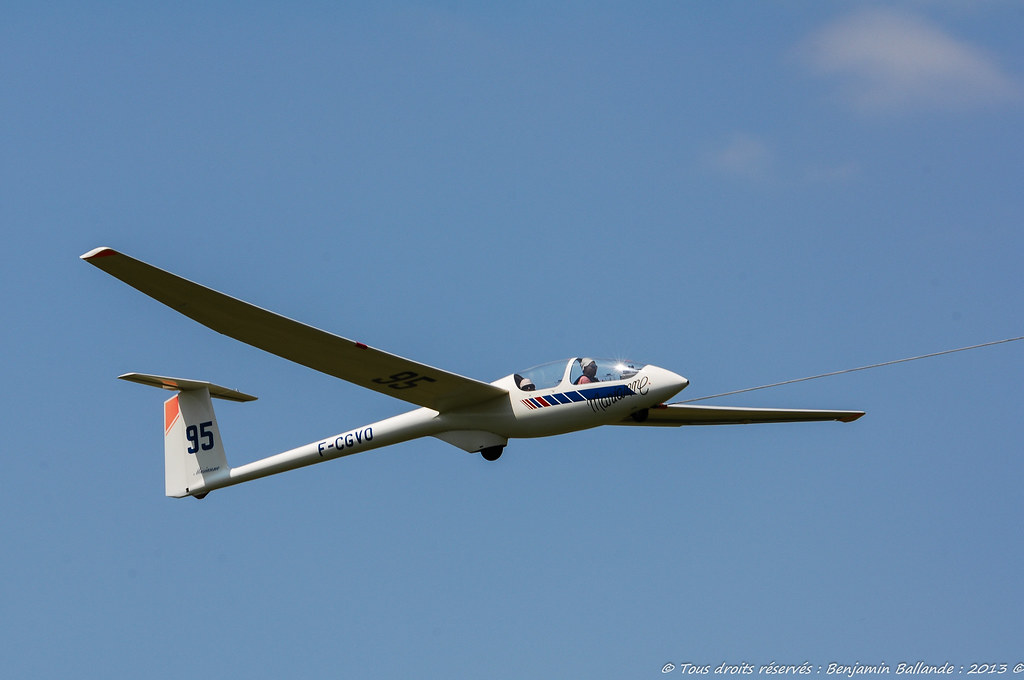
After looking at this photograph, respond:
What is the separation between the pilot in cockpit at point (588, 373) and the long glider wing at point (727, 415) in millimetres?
1859

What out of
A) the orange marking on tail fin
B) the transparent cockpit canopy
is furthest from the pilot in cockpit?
the orange marking on tail fin

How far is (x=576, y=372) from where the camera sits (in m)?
17.1

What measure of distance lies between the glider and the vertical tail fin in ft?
2.53

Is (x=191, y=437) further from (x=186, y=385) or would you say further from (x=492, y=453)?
(x=492, y=453)

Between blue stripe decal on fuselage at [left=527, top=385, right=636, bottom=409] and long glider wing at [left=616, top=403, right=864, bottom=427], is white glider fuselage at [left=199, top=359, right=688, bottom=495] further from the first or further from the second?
long glider wing at [left=616, top=403, right=864, bottom=427]

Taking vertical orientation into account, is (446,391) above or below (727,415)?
above

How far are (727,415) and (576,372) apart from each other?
13.0 feet

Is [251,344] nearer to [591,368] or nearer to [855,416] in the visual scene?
[591,368]

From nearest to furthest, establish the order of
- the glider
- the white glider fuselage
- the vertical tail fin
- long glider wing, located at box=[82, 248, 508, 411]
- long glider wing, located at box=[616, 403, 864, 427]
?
1. long glider wing, located at box=[82, 248, 508, 411]
2. the glider
3. the white glider fuselage
4. long glider wing, located at box=[616, 403, 864, 427]
5. the vertical tail fin

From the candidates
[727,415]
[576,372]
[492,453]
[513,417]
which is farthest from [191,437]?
[727,415]

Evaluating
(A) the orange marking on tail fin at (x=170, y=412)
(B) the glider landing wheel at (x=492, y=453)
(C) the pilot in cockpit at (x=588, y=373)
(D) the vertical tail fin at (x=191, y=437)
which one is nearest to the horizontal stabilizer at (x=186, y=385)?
(D) the vertical tail fin at (x=191, y=437)

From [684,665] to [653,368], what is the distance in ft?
15.1

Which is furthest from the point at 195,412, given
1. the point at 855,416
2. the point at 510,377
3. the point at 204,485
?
the point at 855,416

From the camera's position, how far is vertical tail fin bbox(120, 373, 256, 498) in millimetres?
21031
